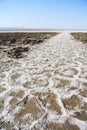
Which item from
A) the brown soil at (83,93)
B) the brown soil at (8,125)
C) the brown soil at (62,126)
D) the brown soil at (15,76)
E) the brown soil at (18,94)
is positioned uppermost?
the brown soil at (15,76)

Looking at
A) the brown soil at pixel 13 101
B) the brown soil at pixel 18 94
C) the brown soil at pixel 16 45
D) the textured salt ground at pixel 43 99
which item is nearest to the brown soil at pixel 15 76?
the textured salt ground at pixel 43 99

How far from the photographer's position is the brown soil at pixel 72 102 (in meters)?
3.02

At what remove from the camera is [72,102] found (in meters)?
3.15


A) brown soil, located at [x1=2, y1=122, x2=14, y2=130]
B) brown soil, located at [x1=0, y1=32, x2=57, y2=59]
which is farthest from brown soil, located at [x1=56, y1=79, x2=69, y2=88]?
brown soil, located at [x1=0, y1=32, x2=57, y2=59]

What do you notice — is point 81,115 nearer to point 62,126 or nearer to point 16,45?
point 62,126

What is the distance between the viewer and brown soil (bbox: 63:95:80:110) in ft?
9.89

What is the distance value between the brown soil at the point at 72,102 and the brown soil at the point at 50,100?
19cm

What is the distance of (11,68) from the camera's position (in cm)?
532

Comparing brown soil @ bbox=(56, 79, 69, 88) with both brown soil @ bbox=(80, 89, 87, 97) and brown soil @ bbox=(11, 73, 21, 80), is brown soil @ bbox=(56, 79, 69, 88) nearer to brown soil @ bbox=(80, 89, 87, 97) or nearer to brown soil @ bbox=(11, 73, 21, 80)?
brown soil @ bbox=(80, 89, 87, 97)

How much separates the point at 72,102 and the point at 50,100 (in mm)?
461

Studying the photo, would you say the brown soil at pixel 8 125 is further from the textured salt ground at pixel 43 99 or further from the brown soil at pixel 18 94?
the brown soil at pixel 18 94

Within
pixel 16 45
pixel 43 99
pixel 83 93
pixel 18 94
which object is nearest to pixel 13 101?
pixel 18 94

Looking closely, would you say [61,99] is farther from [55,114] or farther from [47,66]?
[47,66]

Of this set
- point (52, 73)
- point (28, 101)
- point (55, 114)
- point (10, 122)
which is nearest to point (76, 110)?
point (55, 114)
